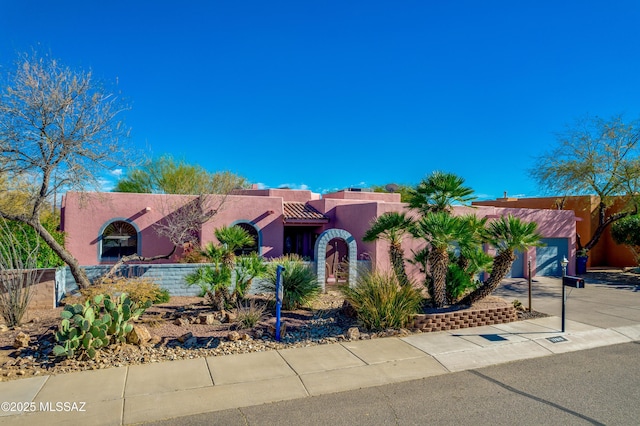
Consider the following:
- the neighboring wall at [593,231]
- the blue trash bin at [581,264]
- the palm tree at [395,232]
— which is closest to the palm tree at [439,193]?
the palm tree at [395,232]

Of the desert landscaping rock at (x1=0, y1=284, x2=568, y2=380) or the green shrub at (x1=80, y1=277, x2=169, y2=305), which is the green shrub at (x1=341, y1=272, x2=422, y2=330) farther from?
the green shrub at (x1=80, y1=277, x2=169, y2=305)

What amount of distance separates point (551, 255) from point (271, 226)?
44.6 ft

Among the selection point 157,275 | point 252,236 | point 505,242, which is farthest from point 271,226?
point 505,242

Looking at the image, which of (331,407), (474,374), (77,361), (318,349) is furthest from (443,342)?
(77,361)

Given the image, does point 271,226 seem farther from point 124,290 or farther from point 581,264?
point 581,264

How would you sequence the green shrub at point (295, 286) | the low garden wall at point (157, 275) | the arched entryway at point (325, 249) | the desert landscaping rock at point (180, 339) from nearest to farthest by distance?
the desert landscaping rock at point (180, 339)
the green shrub at point (295, 286)
the low garden wall at point (157, 275)
the arched entryway at point (325, 249)

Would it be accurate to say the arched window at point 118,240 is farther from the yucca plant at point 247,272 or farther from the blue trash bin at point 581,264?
the blue trash bin at point 581,264

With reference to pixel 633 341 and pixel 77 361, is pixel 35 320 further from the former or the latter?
pixel 633 341

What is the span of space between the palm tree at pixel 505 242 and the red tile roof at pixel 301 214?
1049 cm

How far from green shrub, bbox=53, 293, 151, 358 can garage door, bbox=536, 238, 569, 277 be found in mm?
18714

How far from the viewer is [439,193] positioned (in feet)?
35.5

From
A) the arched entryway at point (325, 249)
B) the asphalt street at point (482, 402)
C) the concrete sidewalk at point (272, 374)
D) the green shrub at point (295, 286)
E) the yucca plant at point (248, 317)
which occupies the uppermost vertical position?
the arched entryway at point (325, 249)

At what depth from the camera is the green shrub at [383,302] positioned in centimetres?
939

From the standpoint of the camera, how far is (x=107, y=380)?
661cm
